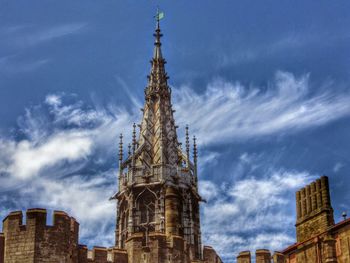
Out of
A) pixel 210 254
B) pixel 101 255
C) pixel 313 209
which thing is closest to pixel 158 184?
pixel 210 254

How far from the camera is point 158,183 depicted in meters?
49.2

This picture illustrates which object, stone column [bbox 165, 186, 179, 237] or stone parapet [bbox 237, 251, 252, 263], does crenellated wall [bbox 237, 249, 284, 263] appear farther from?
stone column [bbox 165, 186, 179, 237]

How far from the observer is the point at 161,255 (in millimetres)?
34062

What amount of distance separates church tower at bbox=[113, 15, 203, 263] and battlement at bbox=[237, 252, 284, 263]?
423 inches

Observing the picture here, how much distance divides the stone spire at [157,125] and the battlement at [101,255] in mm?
16745

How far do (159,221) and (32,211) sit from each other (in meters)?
18.7

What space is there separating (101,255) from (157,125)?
75.2 feet

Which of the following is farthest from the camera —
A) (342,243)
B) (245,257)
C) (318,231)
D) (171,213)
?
(171,213)

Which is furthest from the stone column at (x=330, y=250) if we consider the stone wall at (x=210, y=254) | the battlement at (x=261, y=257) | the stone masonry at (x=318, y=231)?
the stone wall at (x=210, y=254)

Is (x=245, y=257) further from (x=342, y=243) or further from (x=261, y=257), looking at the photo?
(x=342, y=243)

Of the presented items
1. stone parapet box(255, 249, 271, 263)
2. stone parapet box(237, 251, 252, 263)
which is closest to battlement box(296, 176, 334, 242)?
stone parapet box(255, 249, 271, 263)

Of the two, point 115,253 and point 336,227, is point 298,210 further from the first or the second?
point 115,253

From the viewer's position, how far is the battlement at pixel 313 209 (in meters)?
26.7

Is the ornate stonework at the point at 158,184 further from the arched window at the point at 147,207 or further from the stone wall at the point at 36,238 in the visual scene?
the stone wall at the point at 36,238
